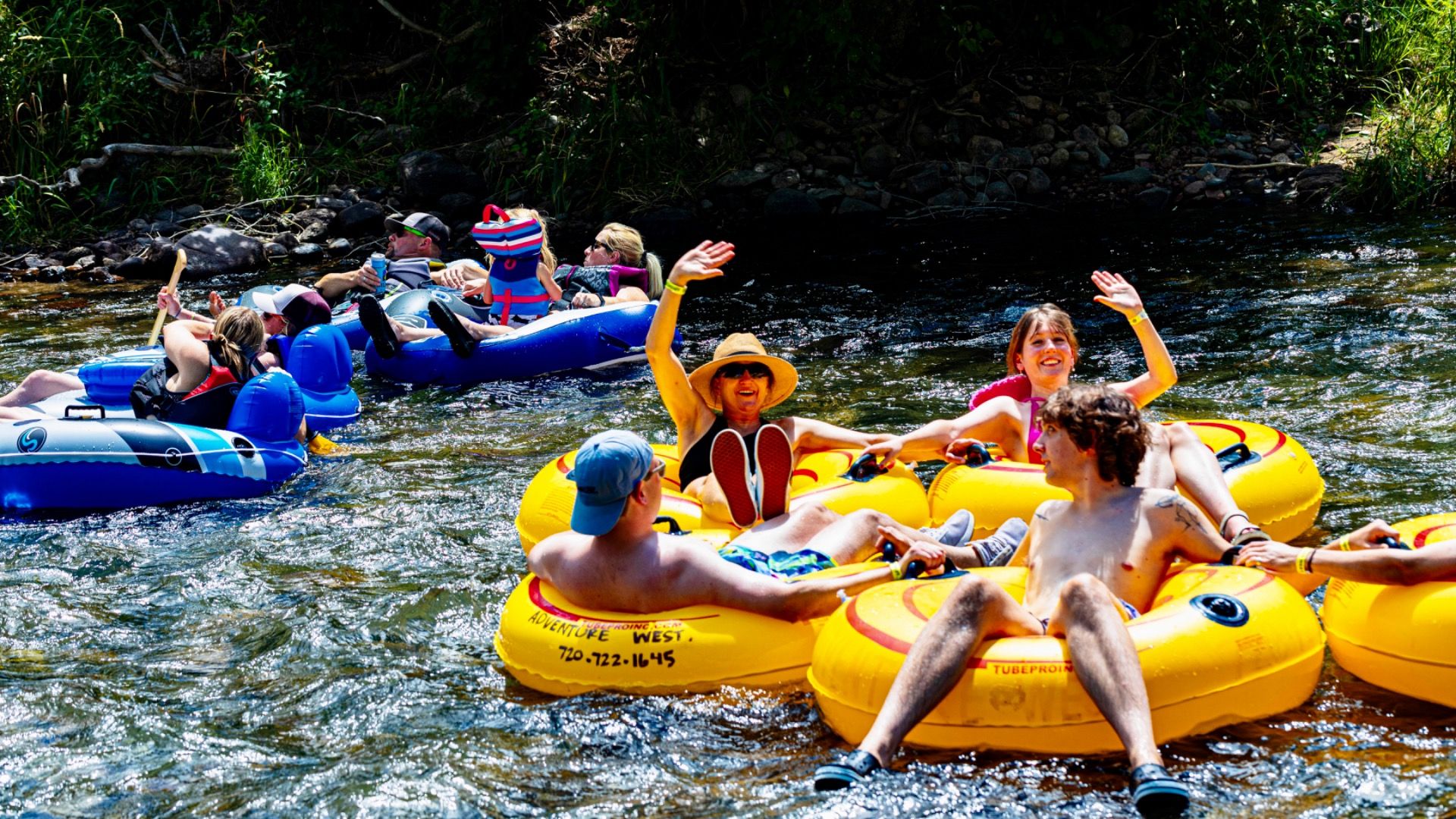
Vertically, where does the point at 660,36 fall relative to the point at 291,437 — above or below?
above

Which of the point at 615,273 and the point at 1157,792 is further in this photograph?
the point at 615,273

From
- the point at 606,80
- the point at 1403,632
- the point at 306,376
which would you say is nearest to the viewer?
the point at 1403,632

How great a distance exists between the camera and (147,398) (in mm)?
7164

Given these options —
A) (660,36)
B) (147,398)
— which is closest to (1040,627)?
(147,398)

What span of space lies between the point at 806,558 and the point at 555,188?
33.6ft

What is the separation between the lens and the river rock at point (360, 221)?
1464cm

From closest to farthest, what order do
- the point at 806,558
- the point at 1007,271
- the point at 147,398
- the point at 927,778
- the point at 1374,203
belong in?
the point at 927,778 < the point at 806,558 < the point at 147,398 < the point at 1007,271 < the point at 1374,203

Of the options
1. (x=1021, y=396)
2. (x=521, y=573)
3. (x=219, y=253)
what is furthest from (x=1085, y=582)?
(x=219, y=253)

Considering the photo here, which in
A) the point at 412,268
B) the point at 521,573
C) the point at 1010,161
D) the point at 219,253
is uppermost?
the point at 1010,161

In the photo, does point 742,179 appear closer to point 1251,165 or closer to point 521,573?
point 1251,165

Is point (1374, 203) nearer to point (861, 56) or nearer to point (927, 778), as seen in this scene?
point (861, 56)

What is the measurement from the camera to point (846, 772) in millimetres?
3764

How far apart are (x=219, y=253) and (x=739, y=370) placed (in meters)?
9.60

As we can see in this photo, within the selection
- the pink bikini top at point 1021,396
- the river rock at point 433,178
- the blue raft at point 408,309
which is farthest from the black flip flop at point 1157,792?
the river rock at point 433,178
